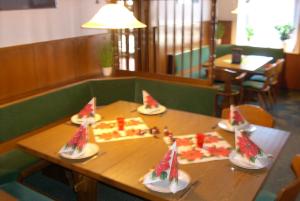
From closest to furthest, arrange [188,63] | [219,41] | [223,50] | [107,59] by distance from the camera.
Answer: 1. [107,59]
2. [188,63]
3. [223,50]
4. [219,41]

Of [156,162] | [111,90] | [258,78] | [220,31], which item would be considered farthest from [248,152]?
[220,31]

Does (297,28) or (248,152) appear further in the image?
(297,28)

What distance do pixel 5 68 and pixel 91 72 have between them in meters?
1.16

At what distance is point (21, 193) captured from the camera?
6.78 ft

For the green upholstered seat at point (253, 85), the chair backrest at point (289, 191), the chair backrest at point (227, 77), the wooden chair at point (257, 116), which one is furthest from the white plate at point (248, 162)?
the green upholstered seat at point (253, 85)

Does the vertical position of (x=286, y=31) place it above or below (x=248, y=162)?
above

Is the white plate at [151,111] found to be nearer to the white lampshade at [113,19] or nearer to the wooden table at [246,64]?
the white lampshade at [113,19]

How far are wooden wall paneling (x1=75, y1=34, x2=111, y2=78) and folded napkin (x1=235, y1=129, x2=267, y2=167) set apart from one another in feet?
8.27

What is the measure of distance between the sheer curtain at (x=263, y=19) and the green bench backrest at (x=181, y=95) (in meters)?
3.22

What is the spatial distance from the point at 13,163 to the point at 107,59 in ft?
5.79

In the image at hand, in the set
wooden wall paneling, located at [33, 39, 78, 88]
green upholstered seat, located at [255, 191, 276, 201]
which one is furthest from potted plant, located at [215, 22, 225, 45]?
green upholstered seat, located at [255, 191, 276, 201]

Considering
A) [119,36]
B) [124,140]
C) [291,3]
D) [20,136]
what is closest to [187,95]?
[119,36]

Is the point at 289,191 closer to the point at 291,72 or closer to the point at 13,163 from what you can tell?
the point at 13,163

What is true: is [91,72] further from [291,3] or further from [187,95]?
[291,3]
